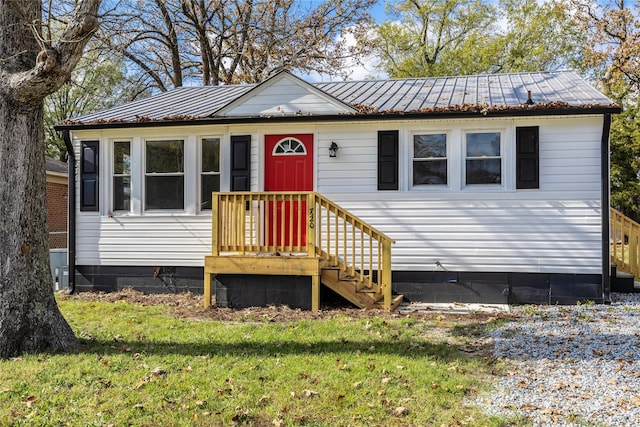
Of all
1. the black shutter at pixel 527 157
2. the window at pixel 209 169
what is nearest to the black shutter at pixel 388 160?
the black shutter at pixel 527 157

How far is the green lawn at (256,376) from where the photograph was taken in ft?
12.0

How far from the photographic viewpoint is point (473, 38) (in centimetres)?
2416

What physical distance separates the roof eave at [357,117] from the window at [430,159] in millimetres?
430

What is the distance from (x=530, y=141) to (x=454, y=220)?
1667mm

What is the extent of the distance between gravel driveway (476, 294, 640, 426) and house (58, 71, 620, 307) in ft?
5.04

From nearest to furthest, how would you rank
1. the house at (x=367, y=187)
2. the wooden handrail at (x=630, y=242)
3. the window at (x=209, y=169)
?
1. the house at (x=367, y=187)
2. the window at (x=209, y=169)
3. the wooden handrail at (x=630, y=242)

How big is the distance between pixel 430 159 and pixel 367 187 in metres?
1.12

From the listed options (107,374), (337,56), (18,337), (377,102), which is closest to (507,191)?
(377,102)

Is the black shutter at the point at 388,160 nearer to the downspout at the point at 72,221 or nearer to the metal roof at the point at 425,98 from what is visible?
the metal roof at the point at 425,98

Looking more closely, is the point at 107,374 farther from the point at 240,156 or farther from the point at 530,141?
the point at 530,141

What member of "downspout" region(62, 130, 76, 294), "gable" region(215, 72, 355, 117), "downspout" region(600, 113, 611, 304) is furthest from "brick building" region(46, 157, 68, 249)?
"downspout" region(600, 113, 611, 304)

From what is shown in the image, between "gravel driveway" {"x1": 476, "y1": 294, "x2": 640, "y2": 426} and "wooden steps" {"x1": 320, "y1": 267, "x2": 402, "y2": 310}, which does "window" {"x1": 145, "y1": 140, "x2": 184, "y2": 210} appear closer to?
"wooden steps" {"x1": 320, "y1": 267, "x2": 402, "y2": 310}

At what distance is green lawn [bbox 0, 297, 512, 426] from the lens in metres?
3.66

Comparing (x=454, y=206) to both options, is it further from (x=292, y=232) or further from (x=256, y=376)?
(x=256, y=376)
